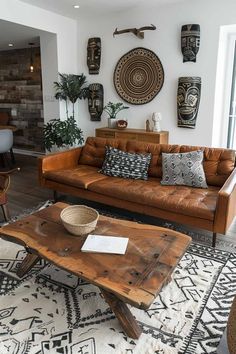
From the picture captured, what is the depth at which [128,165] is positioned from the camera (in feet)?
11.1

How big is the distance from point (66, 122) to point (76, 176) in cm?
185

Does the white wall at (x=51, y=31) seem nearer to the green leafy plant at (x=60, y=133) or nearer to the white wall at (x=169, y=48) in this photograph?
the white wall at (x=169, y=48)

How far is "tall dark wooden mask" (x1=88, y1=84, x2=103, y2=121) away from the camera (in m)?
5.29

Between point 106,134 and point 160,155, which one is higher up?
point 106,134

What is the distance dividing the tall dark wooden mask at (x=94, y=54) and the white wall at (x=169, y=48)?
0.29 feet

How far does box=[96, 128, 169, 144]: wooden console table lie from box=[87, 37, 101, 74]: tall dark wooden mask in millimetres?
1201

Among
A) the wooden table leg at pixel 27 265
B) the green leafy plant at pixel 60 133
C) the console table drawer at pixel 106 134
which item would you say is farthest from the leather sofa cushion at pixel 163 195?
the green leafy plant at pixel 60 133

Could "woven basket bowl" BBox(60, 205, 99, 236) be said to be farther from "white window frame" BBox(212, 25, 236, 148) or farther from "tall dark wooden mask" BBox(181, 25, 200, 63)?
"tall dark wooden mask" BBox(181, 25, 200, 63)

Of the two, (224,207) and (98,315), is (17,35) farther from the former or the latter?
(98,315)

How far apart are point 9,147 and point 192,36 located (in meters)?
3.52

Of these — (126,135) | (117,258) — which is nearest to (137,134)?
(126,135)

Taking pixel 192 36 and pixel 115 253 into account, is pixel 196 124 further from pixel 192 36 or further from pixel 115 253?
pixel 115 253

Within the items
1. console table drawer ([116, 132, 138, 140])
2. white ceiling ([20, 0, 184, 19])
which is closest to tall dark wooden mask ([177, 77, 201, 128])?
console table drawer ([116, 132, 138, 140])

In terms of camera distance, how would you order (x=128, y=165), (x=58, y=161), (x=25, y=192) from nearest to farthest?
(x=128, y=165), (x=58, y=161), (x=25, y=192)
